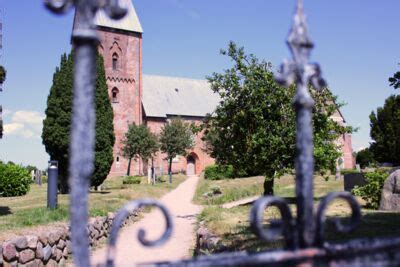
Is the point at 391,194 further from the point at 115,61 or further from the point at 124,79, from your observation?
the point at 115,61

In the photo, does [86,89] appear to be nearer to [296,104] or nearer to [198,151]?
[296,104]

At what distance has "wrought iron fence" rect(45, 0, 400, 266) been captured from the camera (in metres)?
2.23

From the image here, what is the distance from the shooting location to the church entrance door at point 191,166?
57338 mm

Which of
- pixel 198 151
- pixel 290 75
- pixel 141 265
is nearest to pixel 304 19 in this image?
pixel 290 75

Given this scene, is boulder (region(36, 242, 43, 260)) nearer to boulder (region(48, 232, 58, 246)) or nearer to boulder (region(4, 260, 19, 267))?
boulder (region(48, 232, 58, 246))

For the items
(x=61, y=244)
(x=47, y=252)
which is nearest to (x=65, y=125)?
(x=61, y=244)

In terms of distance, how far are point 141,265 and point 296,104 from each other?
1.37 meters

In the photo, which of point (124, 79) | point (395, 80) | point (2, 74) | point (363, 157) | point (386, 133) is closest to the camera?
point (395, 80)

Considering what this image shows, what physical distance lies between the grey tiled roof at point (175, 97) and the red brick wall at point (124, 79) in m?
4.16

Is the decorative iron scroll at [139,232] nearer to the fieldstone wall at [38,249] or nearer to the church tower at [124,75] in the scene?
the fieldstone wall at [38,249]

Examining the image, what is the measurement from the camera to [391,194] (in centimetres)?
1276

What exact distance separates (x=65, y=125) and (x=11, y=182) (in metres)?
4.16

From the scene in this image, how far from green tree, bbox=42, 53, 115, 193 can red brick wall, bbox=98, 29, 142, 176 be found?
24.1m

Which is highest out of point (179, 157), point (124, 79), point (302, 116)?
point (124, 79)
